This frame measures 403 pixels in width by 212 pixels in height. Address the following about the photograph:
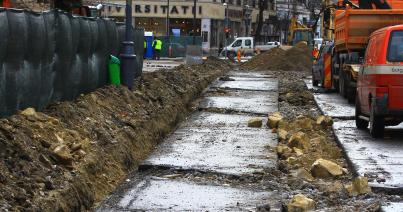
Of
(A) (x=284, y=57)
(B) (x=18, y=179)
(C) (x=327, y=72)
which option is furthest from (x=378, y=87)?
(A) (x=284, y=57)

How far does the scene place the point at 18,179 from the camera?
8.61 m

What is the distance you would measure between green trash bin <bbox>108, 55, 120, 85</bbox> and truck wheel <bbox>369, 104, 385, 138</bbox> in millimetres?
6249

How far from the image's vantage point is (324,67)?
101ft

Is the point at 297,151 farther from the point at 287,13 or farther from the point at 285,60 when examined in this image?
the point at 287,13

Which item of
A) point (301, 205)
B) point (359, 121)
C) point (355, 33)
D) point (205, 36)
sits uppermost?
point (355, 33)

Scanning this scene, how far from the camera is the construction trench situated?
910 cm

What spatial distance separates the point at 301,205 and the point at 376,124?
6525 mm

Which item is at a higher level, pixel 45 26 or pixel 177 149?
pixel 45 26

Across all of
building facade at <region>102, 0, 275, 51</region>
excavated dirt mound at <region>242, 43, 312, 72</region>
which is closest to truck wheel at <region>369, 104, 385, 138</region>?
excavated dirt mound at <region>242, 43, 312, 72</region>

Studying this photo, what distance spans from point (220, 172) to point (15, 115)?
272cm

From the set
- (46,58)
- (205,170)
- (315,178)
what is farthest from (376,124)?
(46,58)

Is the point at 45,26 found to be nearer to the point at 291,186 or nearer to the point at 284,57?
the point at 291,186

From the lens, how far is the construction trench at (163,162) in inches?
358

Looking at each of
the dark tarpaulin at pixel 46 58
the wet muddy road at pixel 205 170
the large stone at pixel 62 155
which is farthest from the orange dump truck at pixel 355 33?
the large stone at pixel 62 155
